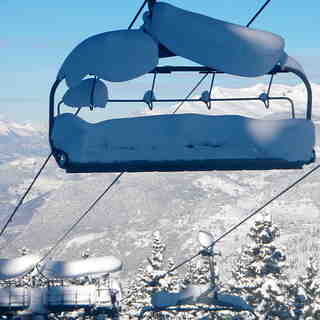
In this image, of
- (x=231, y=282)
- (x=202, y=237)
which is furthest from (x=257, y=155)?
(x=231, y=282)

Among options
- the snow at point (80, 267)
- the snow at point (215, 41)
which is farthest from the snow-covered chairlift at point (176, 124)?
the snow at point (80, 267)

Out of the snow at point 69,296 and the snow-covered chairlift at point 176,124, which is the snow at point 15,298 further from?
the snow-covered chairlift at point 176,124

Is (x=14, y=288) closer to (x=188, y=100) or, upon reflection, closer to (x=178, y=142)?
(x=188, y=100)

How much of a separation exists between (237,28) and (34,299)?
35.3ft

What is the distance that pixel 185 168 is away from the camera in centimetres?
505

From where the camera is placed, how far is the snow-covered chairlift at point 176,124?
176 inches

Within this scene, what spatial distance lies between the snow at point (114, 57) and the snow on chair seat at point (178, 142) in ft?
1.48

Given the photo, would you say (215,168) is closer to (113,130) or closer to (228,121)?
(228,121)

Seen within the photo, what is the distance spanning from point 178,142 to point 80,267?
958 centimetres

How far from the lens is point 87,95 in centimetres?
539

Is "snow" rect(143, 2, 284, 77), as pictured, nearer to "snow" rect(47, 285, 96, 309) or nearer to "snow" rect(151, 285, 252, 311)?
"snow" rect(151, 285, 252, 311)

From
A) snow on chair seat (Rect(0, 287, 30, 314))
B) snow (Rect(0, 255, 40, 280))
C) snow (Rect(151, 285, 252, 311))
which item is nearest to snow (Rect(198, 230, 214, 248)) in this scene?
snow (Rect(151, 285, 252, 311))

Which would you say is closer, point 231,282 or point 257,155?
point 257,155

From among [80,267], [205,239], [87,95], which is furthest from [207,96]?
[80,267]
